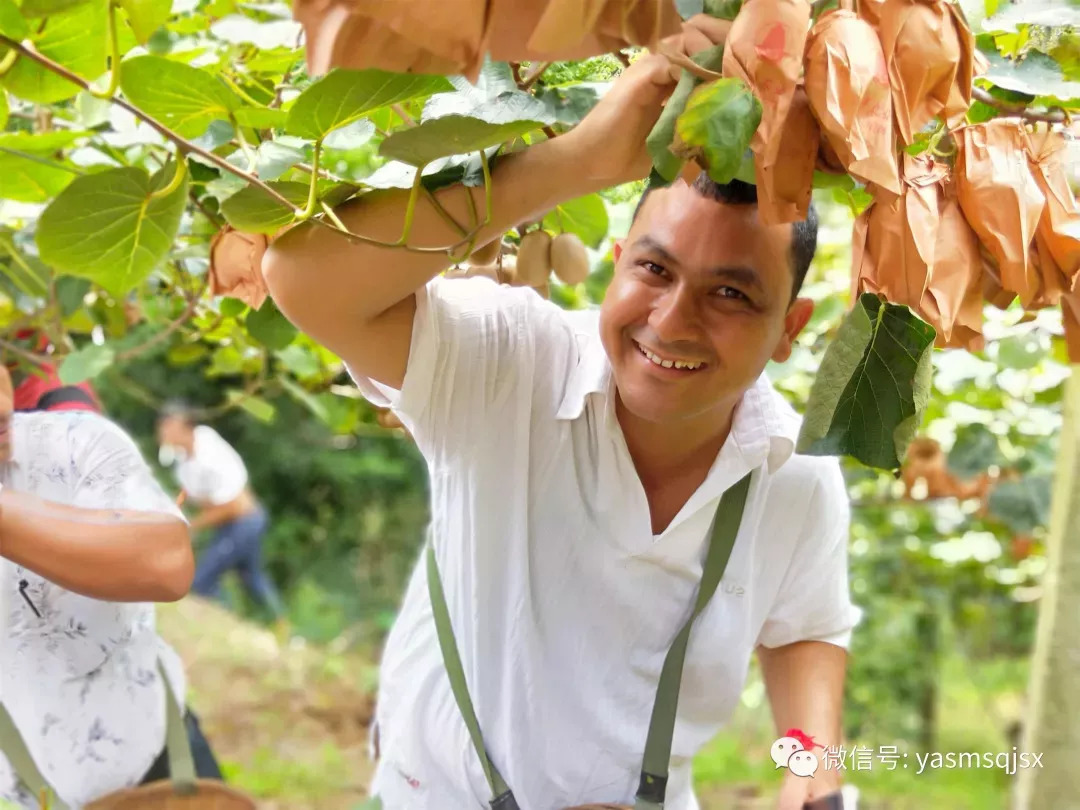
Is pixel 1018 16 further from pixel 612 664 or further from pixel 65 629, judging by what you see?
pixel 65 629

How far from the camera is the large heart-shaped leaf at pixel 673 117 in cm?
59

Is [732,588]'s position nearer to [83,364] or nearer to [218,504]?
[83,364]

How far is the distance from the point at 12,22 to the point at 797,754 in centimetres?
106

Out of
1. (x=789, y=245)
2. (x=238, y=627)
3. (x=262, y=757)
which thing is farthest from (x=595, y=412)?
(x=238, y=627)

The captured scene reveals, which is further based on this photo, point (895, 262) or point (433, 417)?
point (433, 417)

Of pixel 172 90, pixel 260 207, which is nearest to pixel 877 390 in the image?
pixel 260 207

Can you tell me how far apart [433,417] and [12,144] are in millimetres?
452

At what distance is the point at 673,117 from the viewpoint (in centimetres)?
59

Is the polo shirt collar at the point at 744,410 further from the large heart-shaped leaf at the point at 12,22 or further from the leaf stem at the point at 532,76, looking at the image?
the large heart-shaped leaf at the point at 12,22

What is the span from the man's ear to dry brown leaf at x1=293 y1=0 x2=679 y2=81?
0.63 metres

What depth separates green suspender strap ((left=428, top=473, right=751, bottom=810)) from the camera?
120cm

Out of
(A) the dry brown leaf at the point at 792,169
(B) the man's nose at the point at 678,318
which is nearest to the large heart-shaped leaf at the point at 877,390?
(A) the dry brown leaf at the point at 792,169

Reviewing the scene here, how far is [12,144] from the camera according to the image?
3.18 feet

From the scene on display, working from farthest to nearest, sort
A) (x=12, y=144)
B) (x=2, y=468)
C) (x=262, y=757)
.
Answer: (x=262, y=757) < (x=2, y=468) < (x=12, y=144)
